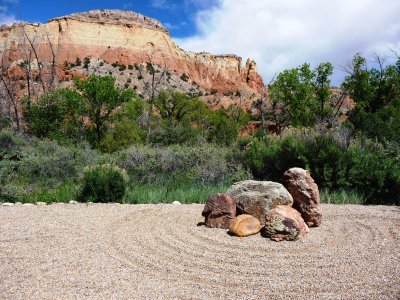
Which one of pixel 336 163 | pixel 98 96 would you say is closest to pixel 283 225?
pixel 336 163

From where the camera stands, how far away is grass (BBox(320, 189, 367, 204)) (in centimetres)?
1015

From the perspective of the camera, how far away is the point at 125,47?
7169 centimetres

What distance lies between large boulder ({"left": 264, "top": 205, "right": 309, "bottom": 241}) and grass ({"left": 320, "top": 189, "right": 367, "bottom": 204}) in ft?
12.1

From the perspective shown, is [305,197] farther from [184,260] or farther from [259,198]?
[184,260]

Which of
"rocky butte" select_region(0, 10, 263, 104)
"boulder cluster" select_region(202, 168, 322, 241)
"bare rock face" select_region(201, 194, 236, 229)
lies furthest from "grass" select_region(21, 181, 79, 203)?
"rocky butte" select_region(0, 10, 263, 104)

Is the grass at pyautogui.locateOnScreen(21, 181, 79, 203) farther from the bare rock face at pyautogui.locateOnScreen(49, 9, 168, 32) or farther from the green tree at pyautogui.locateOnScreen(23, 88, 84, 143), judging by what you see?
the bare rock face at pyautogui.locateOnScreen(49, 9, 168, 32)

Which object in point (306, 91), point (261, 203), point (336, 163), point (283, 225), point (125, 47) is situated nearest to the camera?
point (283, 225)

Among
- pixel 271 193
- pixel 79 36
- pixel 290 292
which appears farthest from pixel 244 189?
pixel 79 36

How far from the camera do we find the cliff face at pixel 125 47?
220 feet

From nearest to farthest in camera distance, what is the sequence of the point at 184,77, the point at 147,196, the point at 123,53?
the point at 147,196 → the point at 123,53 → the point at 184,77

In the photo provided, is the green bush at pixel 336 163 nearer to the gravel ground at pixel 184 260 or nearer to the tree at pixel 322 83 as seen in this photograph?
the gravel ground at pixel 184 260

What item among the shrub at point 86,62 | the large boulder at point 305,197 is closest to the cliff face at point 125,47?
the shrub at point 86,62

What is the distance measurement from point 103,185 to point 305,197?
17.9 ft

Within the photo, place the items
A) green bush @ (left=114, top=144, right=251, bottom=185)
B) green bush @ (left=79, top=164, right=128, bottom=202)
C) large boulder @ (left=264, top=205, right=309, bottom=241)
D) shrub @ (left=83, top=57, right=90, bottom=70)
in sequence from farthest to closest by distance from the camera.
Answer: shrub @ (left=83, top=57, right=90, bottom=70) < green bush @ (left=114, top=144, right=251, bottom=185) < green bush @ (left=79, top=164, right=128, bottom=202) < large boulder @ (left=264, top=205, right=309, bottom=241)
